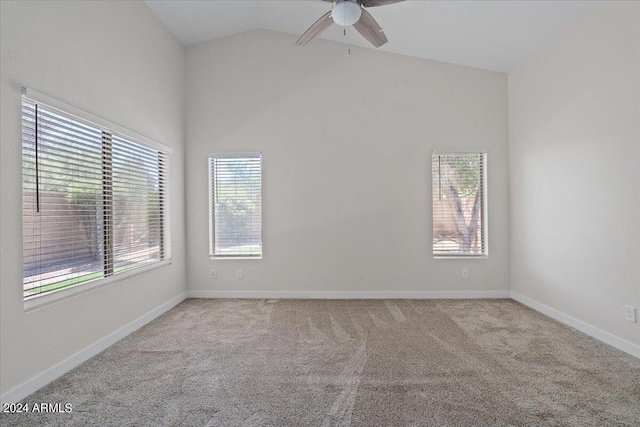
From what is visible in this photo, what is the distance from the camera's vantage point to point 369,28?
293 cm

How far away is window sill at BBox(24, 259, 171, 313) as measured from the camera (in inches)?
90.7

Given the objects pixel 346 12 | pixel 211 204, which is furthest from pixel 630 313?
pixel 211 204

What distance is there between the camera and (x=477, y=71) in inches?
180

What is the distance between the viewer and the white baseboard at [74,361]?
215 cm

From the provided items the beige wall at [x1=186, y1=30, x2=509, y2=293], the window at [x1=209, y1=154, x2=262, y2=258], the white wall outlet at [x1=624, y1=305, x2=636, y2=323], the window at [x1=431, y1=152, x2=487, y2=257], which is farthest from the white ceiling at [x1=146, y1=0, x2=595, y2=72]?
the white wall outlet at [x1=624, y1=305, x2=636, y2=323]

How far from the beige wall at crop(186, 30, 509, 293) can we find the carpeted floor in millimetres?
940

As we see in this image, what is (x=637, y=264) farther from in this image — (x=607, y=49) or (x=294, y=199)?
(x=294, y=199)

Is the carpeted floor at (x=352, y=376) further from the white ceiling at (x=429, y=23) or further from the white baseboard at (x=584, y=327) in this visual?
the white ceiling at (x=429, y=23)

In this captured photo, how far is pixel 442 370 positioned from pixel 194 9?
4493 millimetres

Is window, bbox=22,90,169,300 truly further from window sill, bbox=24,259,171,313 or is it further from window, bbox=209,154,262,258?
window, bbox=209,154,262,258

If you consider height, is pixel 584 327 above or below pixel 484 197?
below

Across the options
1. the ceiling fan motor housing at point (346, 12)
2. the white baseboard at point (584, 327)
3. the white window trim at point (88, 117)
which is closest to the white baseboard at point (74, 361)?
the white window trim at point (88, 117)

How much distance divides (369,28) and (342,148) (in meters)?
1.85

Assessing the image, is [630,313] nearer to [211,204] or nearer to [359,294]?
[359,294]
